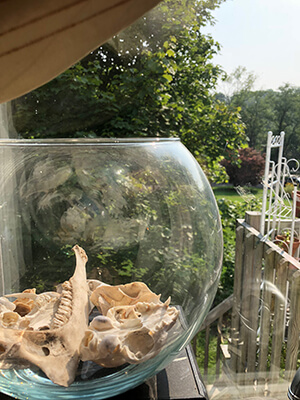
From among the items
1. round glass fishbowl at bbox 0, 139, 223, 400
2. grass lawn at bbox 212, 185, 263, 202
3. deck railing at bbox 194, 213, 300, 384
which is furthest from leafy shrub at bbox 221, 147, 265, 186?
round glass fishbowl at bbox 0, 139, 223, 400

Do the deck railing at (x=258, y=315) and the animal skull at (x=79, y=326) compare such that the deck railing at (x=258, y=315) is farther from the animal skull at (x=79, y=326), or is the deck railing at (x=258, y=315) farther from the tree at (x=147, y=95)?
the animal skull at (x=79, y=326)

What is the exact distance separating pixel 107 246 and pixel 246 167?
3.91 feet

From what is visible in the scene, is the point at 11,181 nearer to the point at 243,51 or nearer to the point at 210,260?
the point at 210,260

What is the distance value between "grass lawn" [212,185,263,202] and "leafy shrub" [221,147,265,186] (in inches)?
1.0

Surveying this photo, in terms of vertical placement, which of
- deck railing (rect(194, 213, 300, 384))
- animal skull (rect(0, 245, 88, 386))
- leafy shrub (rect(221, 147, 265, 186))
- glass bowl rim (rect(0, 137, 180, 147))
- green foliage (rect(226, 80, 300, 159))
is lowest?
deck railing (rect(194, 213, 300, 384))

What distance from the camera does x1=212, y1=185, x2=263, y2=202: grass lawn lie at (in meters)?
1.47

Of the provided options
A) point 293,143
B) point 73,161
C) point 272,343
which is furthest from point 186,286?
point 293,143

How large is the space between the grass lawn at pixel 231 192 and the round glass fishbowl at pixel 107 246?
3.65 feet

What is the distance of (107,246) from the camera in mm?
376

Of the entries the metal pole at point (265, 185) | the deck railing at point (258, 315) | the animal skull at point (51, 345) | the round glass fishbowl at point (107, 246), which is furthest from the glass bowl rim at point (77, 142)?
the metal pole at point (265, 185)

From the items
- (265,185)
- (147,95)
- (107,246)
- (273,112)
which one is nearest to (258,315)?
(265,185)

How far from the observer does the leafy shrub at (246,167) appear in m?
1.45

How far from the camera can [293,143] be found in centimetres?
138

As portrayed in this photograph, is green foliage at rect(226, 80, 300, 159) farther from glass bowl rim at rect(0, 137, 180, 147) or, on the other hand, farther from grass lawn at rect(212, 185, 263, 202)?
glass bowl rim at rect(0, 137, 180, 147)
